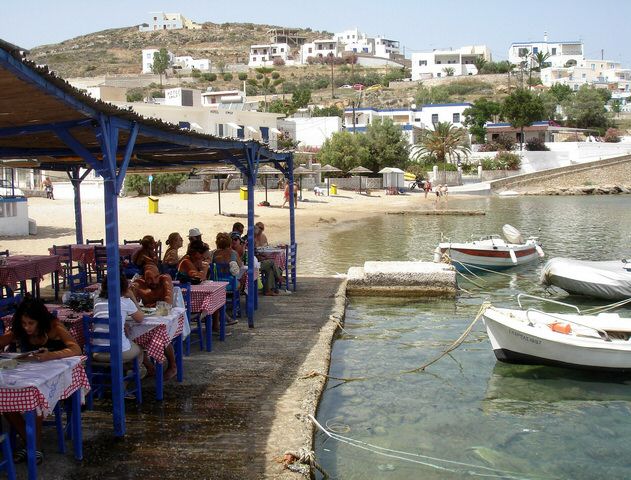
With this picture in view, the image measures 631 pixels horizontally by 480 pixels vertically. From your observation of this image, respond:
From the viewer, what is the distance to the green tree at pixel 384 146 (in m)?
56.9

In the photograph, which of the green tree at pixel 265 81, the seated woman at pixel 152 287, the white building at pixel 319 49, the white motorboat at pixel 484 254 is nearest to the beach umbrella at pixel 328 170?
the white motorboat at pixel 484 254

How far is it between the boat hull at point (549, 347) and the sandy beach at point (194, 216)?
11.1 meters

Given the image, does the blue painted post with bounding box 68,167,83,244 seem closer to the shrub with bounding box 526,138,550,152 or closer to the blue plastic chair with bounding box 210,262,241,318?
the blue plastic chair with bounding box 210,262,241,318

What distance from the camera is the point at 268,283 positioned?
42.0 ft

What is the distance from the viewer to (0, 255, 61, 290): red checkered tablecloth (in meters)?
9.93

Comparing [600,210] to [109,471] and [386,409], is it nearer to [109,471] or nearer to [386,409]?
[386,409]

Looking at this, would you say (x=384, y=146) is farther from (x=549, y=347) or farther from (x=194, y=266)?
(x=194, y=266)

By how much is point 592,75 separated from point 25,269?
6705 inches

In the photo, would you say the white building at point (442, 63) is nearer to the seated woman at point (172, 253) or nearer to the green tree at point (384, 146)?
the green tree at point (384, 146)

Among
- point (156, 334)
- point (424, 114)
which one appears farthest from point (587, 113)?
point (156, 334)

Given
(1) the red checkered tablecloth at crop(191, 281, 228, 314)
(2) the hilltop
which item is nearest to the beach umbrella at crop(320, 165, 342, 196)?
(1) the red checkered tablecloth at crop(191, 281, 228, 314)

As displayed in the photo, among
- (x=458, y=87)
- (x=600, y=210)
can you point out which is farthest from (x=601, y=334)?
(x=458, y=87)

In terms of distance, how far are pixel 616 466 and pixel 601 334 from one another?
3371 mm

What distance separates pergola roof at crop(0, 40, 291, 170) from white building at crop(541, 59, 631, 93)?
5476 inches
